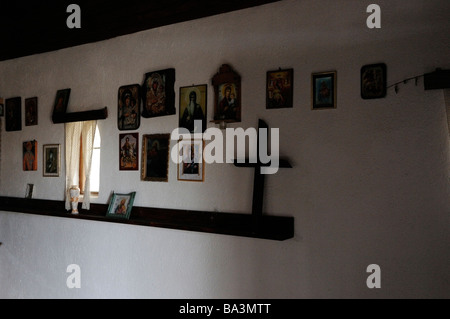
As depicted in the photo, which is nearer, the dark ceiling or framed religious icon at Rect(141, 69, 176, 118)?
the dark ceiling

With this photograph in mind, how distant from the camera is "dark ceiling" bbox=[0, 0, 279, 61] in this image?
377cm

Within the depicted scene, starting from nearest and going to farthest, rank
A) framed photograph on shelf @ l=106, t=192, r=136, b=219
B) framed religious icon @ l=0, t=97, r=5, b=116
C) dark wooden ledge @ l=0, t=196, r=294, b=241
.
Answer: dark wooden ledge @ l=0, t=196, r=294, b=241, framed photograph on shelf @ l=106, t=192, r=136, b=219, framed religious icon @ l=0, t=97, r=5, b=116

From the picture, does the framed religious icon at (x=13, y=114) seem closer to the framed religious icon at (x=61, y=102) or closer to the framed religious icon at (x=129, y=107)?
the framed religious icon at (x=61, y=102)

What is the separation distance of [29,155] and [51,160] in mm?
523

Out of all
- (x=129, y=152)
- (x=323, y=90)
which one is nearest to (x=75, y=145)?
(x=129, y=152)

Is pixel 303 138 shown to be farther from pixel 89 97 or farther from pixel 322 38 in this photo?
pixel 89 97

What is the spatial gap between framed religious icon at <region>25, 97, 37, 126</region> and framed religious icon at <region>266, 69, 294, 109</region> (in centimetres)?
367

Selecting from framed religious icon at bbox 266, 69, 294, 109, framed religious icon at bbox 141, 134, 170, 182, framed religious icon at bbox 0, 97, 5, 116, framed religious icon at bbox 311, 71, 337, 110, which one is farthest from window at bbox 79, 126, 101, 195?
framed religious icon at bbox 311, 71, 337, 110

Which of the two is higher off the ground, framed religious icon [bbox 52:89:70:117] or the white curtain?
framed religious icon [bbox 52:89:70:117]

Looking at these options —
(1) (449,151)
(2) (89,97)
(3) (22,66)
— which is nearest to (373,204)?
(1) (449,151)

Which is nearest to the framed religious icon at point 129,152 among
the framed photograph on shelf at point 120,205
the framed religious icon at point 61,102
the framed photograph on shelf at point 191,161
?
the framed photograph on shelf at point 120,205

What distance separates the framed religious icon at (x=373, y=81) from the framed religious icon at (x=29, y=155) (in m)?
4.51

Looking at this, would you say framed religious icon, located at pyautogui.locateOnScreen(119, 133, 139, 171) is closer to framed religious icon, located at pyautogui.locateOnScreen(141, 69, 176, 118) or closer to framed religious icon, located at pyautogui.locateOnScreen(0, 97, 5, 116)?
framed religious icon, located at pyautogui.locateOnScreen(141, 69, 176, 118)

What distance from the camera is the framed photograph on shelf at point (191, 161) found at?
3.82 metres
